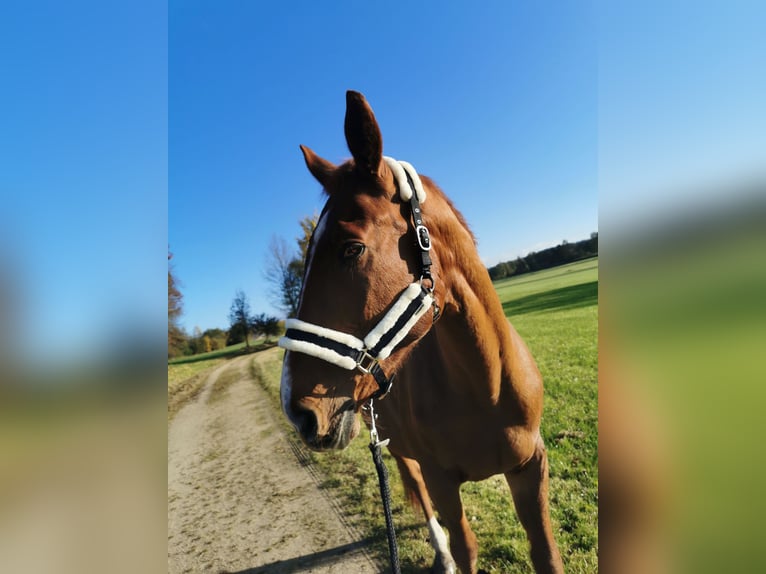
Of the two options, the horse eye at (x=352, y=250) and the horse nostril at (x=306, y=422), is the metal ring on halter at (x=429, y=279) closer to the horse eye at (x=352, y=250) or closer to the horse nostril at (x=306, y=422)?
the horse eye at (x=352, y=250)

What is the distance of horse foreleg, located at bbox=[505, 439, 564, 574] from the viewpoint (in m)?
2.43

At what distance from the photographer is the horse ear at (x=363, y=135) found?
62.8 inches

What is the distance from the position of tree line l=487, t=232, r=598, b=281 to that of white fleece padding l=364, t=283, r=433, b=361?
738mm

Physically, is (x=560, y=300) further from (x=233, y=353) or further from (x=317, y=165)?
(x=233, y=353)

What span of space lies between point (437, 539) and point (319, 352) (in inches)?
116

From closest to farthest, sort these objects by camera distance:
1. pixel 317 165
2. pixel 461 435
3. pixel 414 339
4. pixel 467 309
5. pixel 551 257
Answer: pixel 414 339 < pixel 467 309 < pixel 317 165 < pixel 461 435 < pixel 551 257

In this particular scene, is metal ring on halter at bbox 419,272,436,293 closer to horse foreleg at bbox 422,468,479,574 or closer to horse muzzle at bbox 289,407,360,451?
horse muzzle at bbox 289,407,360,451

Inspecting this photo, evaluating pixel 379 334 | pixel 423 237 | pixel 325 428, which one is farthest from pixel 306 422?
pixel 423 237

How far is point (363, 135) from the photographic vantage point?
166 cm

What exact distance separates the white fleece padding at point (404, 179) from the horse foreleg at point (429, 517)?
3.17 metres

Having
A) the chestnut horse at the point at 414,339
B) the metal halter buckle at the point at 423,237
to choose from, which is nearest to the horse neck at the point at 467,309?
the chestnut horse at the point at 414,339

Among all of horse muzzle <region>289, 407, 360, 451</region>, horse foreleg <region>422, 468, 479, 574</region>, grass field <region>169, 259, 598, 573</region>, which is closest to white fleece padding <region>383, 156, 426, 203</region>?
grass field <region>169, 259, 598, 573</region>
